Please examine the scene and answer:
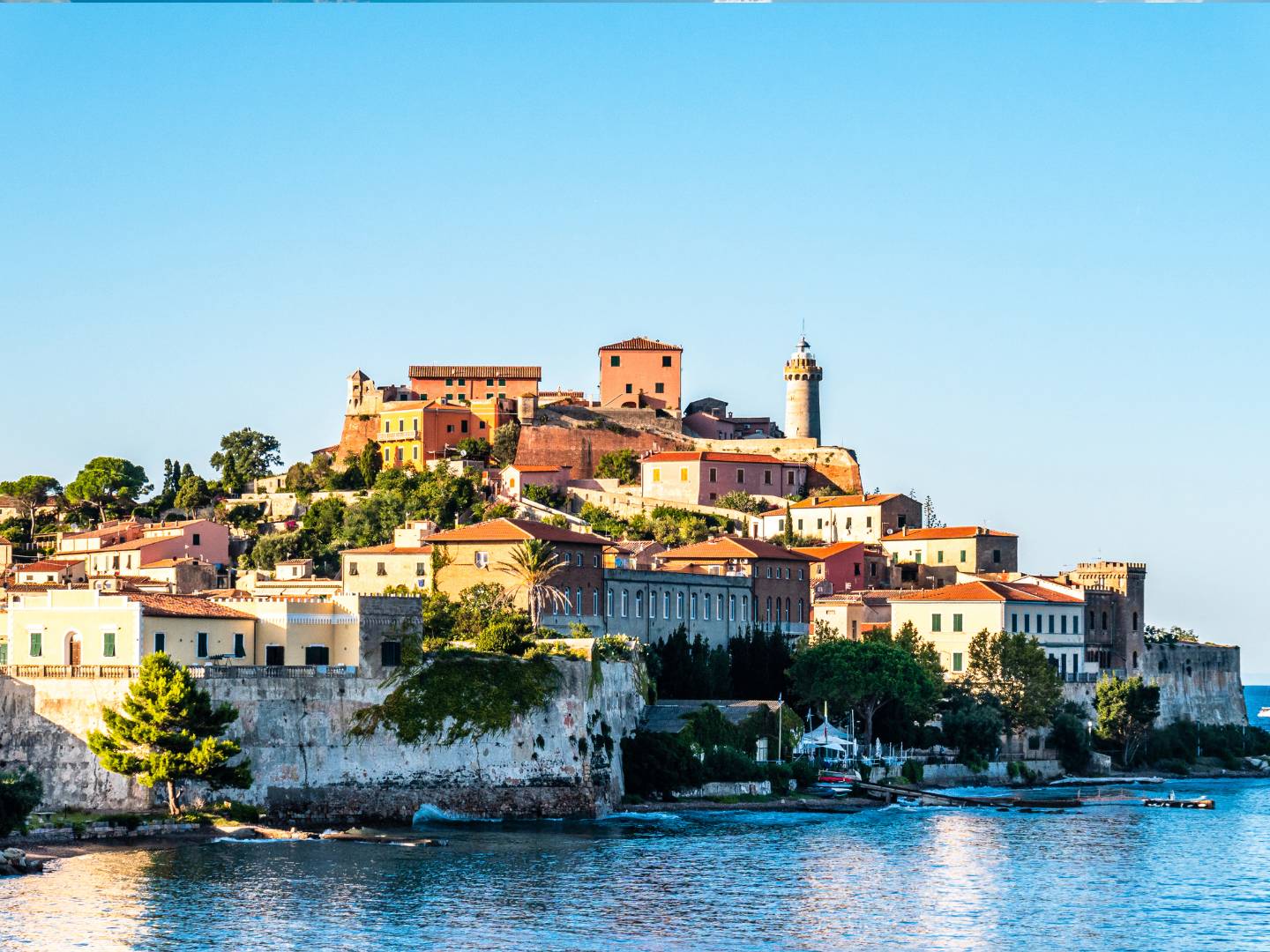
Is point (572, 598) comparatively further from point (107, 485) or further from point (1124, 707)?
point (107, 485)

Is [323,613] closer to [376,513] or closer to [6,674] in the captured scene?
[6,674]

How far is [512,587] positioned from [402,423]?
2029 inches

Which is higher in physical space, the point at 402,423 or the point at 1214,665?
the point at 402,423

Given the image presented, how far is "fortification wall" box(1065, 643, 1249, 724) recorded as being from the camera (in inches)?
4178

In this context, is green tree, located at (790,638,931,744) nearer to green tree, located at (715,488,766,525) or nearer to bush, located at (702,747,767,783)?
bush, located at (702,747,767,783)

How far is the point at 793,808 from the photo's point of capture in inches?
2901

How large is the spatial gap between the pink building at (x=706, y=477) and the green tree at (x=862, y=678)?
39697 millimetres

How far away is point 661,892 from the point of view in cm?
5403

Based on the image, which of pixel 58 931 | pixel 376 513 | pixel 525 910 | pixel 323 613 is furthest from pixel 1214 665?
pixel 58 931

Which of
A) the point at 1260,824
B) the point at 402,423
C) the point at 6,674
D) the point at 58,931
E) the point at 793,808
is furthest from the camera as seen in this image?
the point at 402,423

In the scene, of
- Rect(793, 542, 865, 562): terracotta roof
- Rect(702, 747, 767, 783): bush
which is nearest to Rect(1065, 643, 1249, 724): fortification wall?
Rect(793, 542, 865, 562): terracotta roof

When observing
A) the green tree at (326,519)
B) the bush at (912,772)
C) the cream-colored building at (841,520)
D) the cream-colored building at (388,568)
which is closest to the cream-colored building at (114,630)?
the cream-colored building at (388,568)

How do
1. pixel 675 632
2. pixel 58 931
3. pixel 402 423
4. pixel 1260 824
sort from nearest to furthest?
pixel 58 931
pixel 1260 824
pixel 675 632
pixel 402 423

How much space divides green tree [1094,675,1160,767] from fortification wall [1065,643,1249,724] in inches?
255
